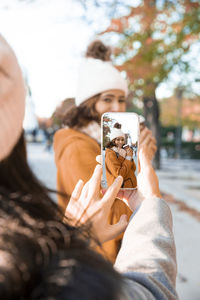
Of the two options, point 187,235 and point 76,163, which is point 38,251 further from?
point 187,235

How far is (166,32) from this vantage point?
5031 millimetres

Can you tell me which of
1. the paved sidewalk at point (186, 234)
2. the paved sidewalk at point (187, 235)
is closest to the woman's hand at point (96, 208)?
the paved sidewalk at point (186, 234)

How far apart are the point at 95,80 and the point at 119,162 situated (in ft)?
1.35

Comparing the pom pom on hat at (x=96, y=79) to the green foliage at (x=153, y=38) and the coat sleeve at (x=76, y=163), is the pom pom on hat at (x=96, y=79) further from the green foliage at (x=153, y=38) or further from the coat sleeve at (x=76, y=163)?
the green foliage at (x=153, y=38)

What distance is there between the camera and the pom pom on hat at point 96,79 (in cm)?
116

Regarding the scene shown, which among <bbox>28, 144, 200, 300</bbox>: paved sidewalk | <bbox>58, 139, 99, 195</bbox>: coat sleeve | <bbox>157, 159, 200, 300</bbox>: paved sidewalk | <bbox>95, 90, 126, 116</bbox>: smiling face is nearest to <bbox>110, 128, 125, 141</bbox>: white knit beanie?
<bbox>58, 139, 99, 195</bbox>: coat sleeve

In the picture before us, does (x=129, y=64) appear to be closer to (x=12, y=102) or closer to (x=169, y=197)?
(x=169, y=197)

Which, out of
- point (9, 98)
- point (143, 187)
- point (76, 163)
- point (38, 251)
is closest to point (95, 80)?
point (76, 163)

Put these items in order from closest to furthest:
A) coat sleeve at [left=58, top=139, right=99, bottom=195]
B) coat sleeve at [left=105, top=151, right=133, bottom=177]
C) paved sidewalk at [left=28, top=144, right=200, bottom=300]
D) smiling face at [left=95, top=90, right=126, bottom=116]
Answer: coat sleeve at [left=105, top=151, right=133, bottom=177]
coat sleeve at [left=58, top=139, right=99, bottom=195]
smiling face at [left=95, top=90, right=126, bottom=116]
paved sidewalk at [left=28, top=144, right=200, bottom=300]

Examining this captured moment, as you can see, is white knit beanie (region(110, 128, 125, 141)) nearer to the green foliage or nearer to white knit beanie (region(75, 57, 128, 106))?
white knit beanie (region(75, 57, 128, 106))

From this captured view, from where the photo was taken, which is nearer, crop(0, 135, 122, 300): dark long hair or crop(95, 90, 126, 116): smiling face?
crop(0, 135, 122, 300): dark long hair

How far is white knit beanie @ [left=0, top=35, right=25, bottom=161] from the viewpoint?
2.00 ft

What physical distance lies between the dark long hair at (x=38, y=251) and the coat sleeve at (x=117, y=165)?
0.22 m

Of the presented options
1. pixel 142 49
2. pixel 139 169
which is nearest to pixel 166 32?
pixel 142 49
